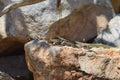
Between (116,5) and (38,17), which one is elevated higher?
(38,17)

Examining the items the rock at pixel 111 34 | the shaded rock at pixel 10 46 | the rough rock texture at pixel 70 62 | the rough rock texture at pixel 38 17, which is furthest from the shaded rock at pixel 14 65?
the rough rock texture at pixel 70 62

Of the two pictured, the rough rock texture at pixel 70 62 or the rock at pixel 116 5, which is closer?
the rough rock texture at pixel 70 62

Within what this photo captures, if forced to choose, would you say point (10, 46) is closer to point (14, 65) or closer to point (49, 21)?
point (14, 65)

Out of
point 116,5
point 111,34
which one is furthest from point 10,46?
point 116,5

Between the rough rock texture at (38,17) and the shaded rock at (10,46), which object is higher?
the rough rock texture at (38,17)

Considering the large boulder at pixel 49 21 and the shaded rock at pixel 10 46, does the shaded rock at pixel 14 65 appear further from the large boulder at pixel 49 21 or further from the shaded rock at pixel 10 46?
the large boulder at pixel 49 21

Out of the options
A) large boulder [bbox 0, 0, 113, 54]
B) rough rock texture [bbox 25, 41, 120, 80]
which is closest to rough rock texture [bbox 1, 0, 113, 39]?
large boulder [bbox 0, 0, 113, 54]
